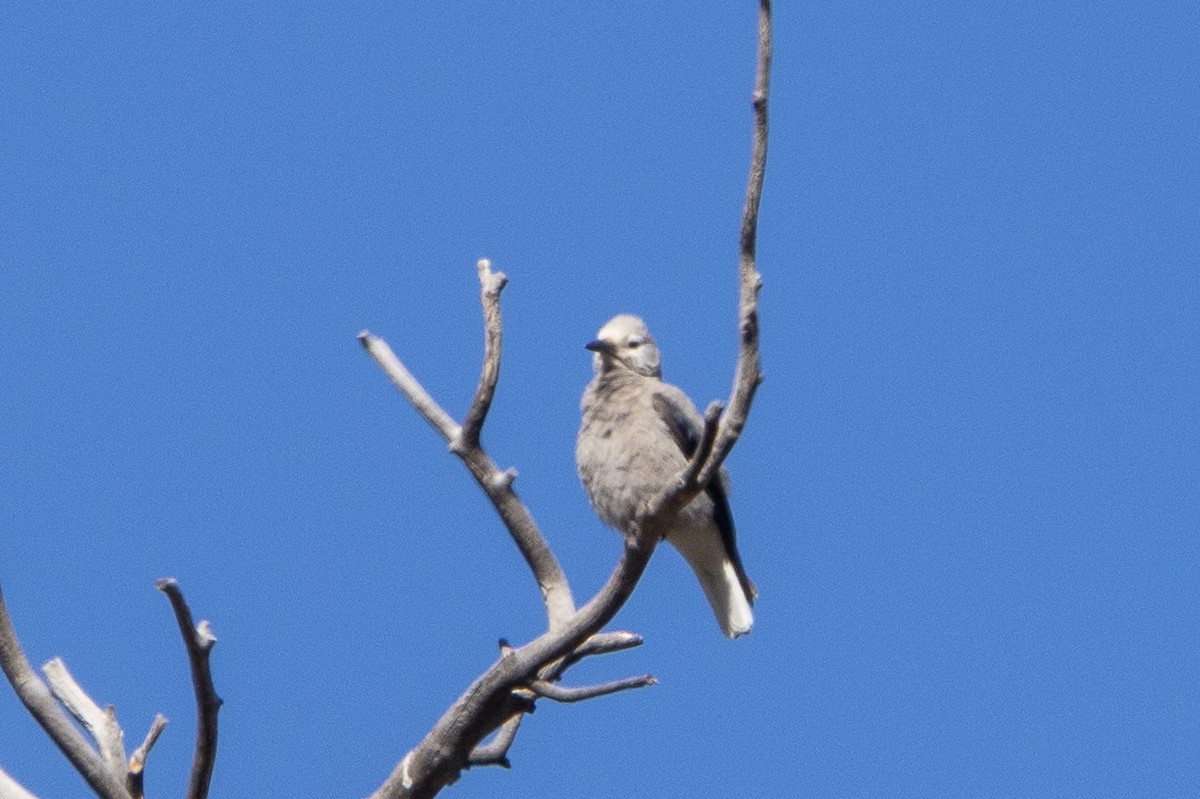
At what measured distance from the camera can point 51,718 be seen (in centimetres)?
501

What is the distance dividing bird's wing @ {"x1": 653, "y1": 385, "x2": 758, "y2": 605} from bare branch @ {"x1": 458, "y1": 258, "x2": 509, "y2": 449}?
2273 millimetres

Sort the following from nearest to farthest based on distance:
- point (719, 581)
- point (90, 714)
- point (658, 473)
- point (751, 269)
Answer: point (751, 269), point (90, 714), point (658, 473), point (719, 581)

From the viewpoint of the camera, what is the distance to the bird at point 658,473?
739cm

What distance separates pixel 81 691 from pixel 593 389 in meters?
3.15

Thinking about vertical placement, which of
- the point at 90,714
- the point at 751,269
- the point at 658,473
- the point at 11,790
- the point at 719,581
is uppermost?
the point at 658,473

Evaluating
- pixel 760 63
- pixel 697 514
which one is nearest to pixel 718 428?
pixel 760 63

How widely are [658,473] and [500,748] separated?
89.1 inches

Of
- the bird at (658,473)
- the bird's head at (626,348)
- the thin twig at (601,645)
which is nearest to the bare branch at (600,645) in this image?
the thin twig at (601,645)

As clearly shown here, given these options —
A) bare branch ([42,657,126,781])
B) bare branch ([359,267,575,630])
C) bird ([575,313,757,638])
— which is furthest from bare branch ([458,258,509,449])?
bird ([575,313,757,638])

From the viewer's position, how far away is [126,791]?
16.2ft

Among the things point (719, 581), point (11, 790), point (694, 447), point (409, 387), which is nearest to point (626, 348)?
point (694, 447)

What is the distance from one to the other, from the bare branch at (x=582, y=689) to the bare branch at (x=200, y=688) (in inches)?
37.6

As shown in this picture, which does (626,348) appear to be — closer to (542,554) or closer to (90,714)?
(542,554)

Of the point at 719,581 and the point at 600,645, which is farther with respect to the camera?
the point at 719,581
